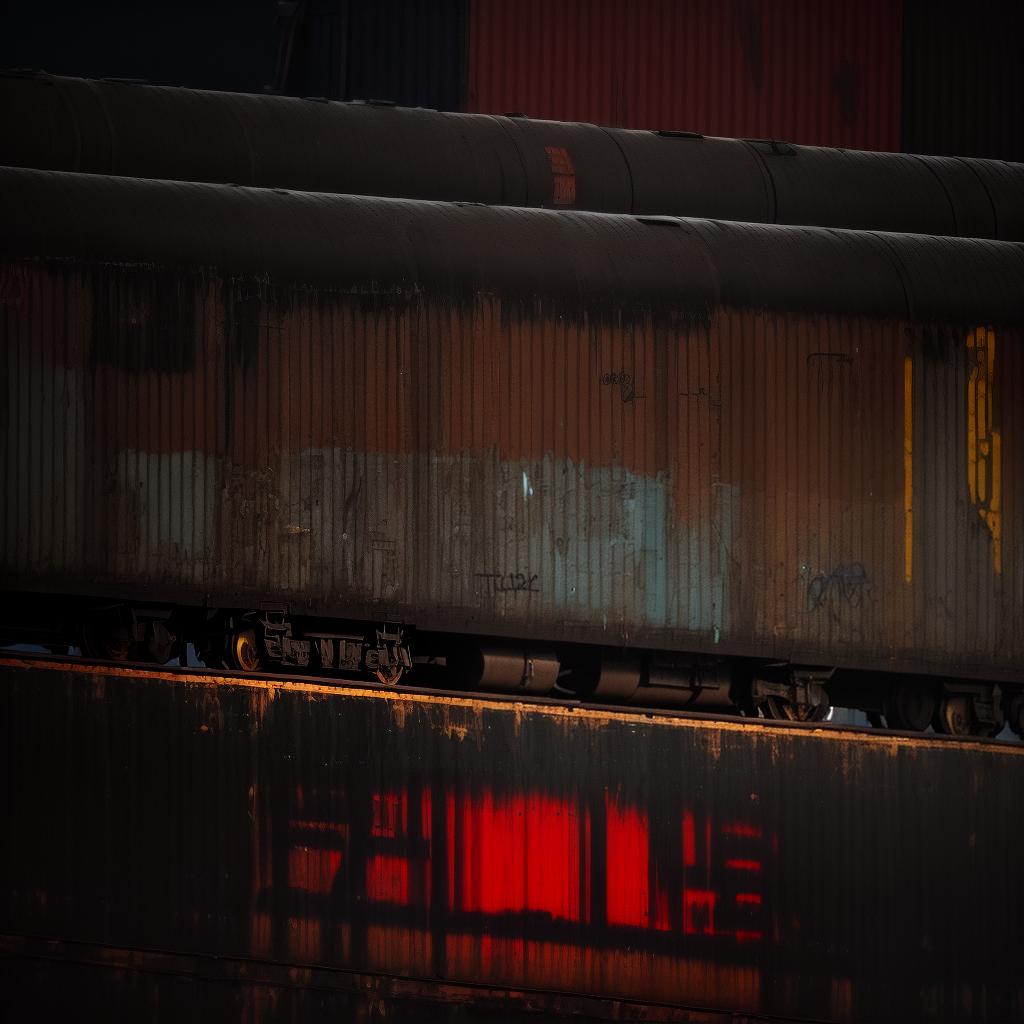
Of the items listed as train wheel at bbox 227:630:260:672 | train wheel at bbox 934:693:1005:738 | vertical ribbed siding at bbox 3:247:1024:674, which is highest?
vertical ribbed siding at bbox 3:247:1024:674

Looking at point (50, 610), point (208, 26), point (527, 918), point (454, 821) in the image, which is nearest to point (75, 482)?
point (50, 610)

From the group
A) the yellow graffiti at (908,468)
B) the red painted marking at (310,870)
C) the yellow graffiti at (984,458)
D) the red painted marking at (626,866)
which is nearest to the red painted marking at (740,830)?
the red painted marking at (626,866)

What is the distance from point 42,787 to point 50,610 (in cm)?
187

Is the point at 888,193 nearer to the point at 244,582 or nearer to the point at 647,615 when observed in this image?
the point at 647,615

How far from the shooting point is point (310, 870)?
14.9 meters

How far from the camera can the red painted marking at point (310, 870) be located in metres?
14.9

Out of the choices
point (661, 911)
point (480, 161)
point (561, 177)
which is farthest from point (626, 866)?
point (480, 161)

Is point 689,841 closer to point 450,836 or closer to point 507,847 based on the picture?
point 507,847

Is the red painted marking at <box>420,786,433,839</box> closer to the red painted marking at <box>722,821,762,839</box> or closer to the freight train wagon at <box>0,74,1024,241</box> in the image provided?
the red painted marking at <box>722,821,762,839</box>

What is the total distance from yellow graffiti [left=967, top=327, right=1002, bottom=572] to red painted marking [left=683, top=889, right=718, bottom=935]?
184 inches

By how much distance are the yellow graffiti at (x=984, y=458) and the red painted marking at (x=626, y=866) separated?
483 centimetres

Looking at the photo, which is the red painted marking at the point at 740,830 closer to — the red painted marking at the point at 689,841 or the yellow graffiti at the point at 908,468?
the red painted marking at the point at 689,841

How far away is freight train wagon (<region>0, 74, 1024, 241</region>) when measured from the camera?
17.7 metres

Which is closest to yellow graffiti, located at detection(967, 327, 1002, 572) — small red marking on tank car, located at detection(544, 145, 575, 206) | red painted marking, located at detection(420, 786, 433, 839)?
small red marking on tank car, located at detection(544, 145, 575, 206)
